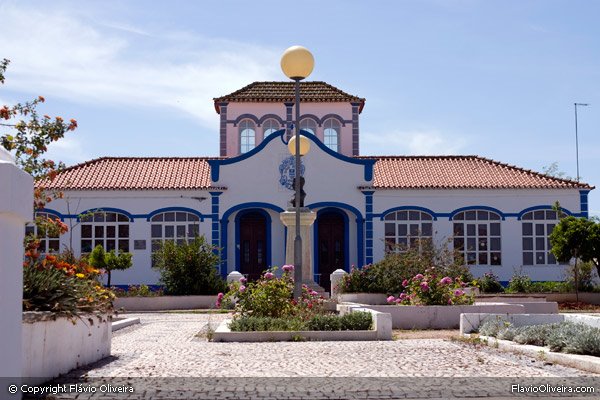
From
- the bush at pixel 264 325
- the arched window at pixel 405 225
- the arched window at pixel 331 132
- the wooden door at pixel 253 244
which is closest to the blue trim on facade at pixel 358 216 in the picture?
the arched window at pixel 405 225

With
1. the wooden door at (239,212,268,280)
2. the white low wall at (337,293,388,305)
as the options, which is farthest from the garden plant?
the wooden door at (239,212,268,280)

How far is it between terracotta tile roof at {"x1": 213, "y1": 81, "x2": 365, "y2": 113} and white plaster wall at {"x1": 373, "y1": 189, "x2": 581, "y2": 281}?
6849 millimetres

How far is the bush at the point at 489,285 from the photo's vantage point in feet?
92.2

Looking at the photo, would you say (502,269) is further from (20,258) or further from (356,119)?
(20,258)

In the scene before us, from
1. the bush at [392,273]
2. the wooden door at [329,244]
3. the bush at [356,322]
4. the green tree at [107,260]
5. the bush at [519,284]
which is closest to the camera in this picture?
the bush at [356,322]

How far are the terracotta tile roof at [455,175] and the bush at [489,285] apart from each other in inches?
142

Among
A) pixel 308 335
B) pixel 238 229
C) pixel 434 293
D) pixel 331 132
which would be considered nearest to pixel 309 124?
pixel 331 132

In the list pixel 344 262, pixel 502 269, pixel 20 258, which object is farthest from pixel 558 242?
pixel 20 258

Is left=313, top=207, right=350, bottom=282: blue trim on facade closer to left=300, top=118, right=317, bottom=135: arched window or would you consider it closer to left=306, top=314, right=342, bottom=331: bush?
left=300, top=118, right=317, bottom=135: arched window

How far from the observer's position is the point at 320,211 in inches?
1244

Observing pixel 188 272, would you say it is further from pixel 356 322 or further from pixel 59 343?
pixel 59 343

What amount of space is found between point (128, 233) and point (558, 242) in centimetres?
1531

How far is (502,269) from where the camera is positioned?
31.3 m

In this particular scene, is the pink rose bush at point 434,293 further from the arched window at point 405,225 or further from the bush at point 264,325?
the arched window at point 405,225
